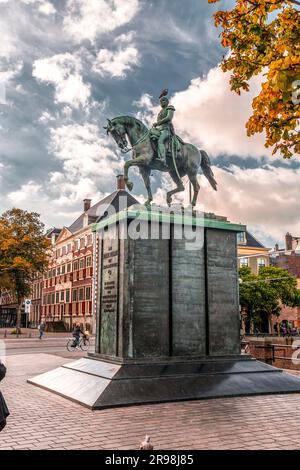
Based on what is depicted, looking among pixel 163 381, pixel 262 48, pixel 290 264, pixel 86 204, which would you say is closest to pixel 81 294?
pixel 86 204

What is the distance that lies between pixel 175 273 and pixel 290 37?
200 inches

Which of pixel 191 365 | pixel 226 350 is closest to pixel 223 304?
pixel 226 350

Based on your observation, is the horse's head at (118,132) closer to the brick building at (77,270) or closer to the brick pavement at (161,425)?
the brick pavement at (161,425)

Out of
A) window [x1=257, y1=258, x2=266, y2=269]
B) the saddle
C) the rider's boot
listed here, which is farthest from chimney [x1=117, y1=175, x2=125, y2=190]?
the rider's boot

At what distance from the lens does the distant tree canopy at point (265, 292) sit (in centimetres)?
5044

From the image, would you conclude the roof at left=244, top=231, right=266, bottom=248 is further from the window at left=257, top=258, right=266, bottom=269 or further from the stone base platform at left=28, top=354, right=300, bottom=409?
the stone base platform at left=28, top=354, right=300, bottom=409

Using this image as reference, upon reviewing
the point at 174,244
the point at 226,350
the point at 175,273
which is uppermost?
the point at 174,244

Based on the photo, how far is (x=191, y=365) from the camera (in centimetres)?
925

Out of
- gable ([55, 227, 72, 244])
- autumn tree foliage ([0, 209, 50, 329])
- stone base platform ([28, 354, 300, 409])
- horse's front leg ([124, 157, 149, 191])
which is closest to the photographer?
stone base platform ([28, 354, 300, 409])

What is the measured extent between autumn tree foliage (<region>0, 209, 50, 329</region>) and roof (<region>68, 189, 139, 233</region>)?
21.4 feet

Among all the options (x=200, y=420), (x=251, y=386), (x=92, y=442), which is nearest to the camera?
(x=92, y=442)

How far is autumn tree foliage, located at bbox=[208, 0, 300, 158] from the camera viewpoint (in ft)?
23.7

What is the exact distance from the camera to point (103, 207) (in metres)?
57.8
